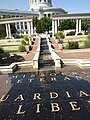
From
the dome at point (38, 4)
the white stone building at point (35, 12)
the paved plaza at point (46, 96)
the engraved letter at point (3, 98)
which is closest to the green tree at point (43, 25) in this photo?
the white stone building at point (35, 12)

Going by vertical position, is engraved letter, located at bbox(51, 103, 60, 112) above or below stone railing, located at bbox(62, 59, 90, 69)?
below

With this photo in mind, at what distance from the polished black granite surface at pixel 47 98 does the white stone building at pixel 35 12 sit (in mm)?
111554

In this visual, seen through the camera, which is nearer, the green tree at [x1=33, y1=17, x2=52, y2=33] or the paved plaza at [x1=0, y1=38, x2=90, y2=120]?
the paved plaza at [x1=0, y1=38, x2=90, y2=120]

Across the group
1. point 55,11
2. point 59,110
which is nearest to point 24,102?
point 59,110

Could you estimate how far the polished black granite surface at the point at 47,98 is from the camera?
294 inches

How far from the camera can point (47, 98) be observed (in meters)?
9.12

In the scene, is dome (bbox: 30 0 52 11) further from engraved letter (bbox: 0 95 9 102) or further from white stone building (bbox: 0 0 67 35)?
engraved letter (bbox: 0 95 9 102)

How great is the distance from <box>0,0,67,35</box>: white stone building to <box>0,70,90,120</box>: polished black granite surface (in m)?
112

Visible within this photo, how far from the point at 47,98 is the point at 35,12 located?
417ft

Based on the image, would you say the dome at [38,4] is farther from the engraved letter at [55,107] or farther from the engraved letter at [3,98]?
the engraved letter at [55,107]

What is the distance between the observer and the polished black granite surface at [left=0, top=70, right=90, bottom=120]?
7.48 meters

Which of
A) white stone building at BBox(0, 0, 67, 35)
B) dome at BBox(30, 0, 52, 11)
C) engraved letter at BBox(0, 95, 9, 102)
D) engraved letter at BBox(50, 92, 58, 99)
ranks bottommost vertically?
engraved letter at BBox(0, 95, 9, 102)

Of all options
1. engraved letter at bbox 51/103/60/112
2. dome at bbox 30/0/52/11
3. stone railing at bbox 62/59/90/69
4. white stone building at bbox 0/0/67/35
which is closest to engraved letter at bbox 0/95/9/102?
engraved letter at bbox 51/103/60/112

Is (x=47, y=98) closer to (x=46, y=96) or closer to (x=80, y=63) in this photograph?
(x=46, y=96)
